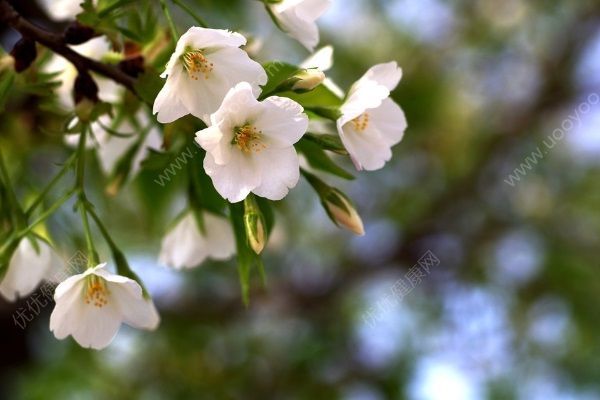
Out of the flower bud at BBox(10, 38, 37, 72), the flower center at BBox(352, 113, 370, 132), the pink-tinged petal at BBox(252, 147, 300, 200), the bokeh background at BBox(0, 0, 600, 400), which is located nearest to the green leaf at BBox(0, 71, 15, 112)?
the flower bud at BBox(10, 38, 37, 72)

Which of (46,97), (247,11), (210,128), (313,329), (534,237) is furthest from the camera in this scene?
(534,237)

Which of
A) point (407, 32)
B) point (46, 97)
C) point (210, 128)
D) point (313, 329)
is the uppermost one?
point (210, 128)

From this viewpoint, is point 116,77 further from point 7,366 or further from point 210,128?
point 7,366

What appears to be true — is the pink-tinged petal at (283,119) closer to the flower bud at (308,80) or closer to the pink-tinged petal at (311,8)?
the flower bud at (308,80)

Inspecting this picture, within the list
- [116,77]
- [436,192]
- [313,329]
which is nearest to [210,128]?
[116,77]

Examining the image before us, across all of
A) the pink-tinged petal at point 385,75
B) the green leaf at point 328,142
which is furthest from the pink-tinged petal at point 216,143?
the pink-tinged petal at point 385,75

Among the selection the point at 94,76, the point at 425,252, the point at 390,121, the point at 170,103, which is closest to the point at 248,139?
the point at 170,103

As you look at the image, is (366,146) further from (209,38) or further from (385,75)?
(209,38)

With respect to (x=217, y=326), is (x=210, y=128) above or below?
above
